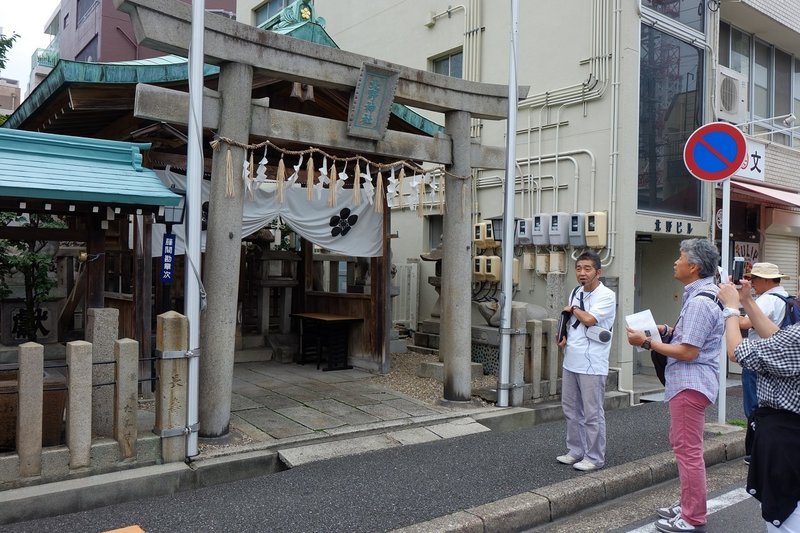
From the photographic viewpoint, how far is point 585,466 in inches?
231

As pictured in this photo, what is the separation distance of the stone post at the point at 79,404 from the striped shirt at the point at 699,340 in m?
4.81

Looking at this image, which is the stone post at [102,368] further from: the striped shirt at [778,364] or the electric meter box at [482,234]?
the electric meter box at [482,234]

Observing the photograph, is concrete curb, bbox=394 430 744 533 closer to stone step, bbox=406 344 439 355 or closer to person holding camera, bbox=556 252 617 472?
person holding camera, bbox=556 252 617 472

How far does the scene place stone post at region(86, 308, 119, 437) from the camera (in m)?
5.36

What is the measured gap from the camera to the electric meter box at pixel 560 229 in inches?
411

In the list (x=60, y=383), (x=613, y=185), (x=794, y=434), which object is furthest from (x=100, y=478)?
(x=613, y=185)

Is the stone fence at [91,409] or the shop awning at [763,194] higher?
the shop awning at [763,194]

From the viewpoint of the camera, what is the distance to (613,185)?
999 cm

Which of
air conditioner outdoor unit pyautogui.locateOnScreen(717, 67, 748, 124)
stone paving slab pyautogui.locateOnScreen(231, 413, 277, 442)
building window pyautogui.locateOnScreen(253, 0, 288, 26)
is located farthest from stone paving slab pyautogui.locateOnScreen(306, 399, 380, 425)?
building window pyautogui.locateOnScreen(253, 0, 288, 26)

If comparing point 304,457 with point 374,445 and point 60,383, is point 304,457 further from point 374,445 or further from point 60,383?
point 60,383

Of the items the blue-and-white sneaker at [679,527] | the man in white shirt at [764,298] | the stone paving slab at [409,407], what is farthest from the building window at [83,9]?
the blue-and-white sneaker at [679,527]

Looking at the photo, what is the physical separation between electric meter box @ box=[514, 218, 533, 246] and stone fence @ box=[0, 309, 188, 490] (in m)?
7.09

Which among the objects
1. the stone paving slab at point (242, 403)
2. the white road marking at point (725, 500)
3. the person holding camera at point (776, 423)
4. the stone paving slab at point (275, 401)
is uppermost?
the person holding camera at point (776, 423)

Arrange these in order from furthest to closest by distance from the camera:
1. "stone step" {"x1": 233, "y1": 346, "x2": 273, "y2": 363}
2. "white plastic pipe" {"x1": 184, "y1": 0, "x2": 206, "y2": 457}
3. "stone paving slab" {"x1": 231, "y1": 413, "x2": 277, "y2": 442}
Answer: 1. "stone step" {"x1": 233, "y1": 346, "x2": 273, "y2": 363}
2. "stone paving slab" {"x1": 231, "y1": 413, "x2": 277, "y2": 442}
3. "white plastic pipe" {"x1": 184, "y1": 0, "x2": 206, "y2": 457}
